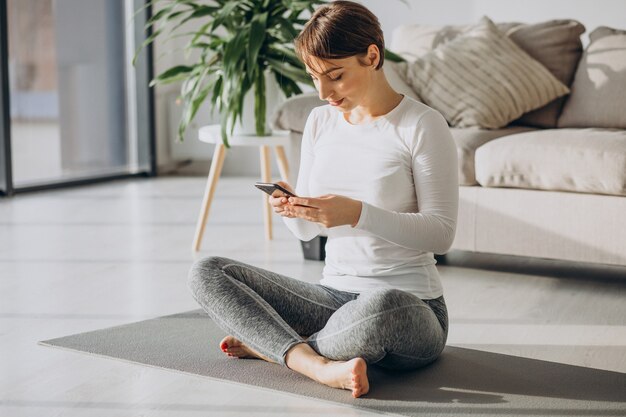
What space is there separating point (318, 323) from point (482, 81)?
1.69m

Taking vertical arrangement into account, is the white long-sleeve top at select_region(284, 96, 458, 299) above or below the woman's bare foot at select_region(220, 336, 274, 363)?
above

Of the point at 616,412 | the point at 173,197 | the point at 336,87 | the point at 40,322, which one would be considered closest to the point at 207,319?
the point at 40,322

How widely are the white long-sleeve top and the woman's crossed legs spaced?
0.07m

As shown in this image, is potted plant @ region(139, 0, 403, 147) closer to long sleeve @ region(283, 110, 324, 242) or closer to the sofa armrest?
the sofa armrest

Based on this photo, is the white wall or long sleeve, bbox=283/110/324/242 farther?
the white wall

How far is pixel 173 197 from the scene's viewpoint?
4816 millimetres

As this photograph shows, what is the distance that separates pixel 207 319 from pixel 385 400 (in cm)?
77

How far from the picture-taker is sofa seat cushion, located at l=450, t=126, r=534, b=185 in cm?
304

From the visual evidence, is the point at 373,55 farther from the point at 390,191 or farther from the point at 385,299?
the point at 385,299

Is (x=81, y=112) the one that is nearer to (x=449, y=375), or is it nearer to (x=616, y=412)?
(x=449, y=375)

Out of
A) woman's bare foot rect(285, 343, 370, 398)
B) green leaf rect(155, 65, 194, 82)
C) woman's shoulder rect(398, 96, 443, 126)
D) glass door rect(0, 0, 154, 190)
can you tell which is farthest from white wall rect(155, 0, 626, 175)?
woman's bare foot rect(285, 343, 370, 398)

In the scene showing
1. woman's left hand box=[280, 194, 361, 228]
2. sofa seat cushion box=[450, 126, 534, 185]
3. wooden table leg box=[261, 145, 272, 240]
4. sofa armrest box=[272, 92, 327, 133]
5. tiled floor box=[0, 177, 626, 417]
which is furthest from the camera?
wooden table leg box=[261, 145, 272, 240]

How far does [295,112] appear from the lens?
3252 millimetres

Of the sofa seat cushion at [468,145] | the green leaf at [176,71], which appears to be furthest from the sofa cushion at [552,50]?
the green leaf at [176,71]
